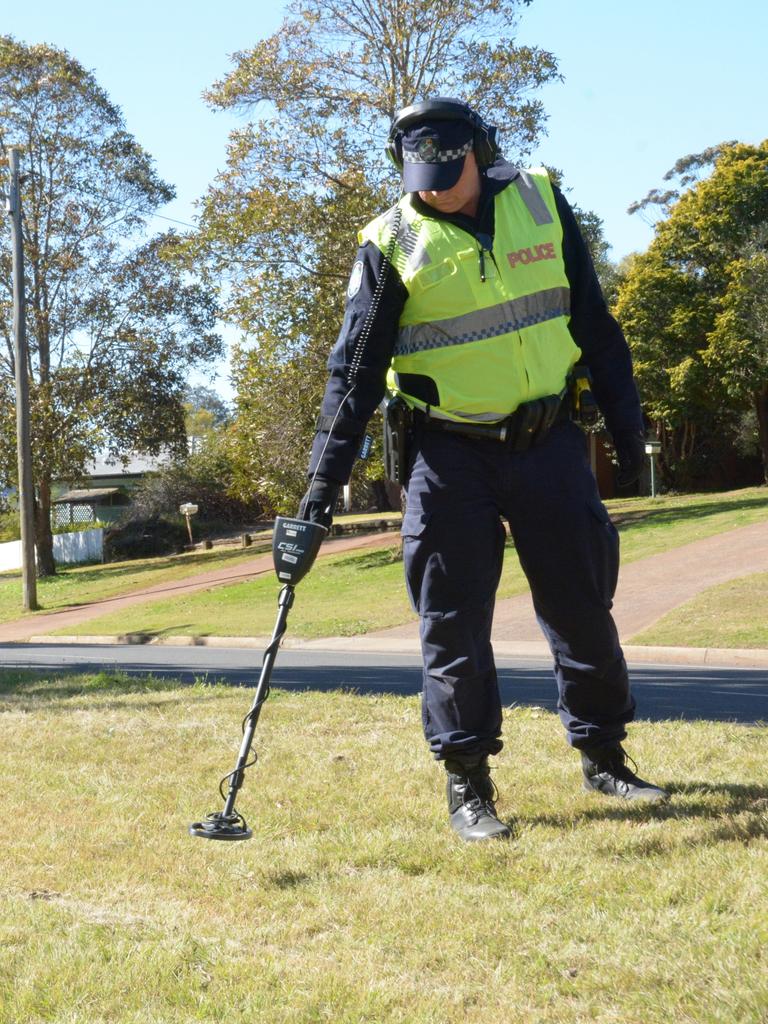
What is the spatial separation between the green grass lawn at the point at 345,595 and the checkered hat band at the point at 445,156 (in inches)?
505

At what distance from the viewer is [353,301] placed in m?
3.82

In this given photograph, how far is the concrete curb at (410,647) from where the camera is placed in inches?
449

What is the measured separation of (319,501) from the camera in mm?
3812

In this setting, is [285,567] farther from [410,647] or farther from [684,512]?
[684,512]

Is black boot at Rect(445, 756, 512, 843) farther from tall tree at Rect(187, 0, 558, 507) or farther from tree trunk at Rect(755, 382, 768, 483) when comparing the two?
tree trunk at Rect(755, 382, 768, 483)

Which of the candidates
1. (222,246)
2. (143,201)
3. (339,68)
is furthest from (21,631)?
(143,201)

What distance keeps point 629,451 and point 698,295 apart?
38470 millimetres

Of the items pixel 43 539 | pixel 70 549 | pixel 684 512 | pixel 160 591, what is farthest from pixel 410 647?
pixel 70 549

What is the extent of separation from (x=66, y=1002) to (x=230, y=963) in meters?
0.34

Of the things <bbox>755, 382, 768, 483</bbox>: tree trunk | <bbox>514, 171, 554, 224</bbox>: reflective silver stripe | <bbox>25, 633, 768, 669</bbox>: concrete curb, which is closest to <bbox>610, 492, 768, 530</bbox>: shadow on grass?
<bbox>755, 382, 768, 483</bbox>: tree trunk

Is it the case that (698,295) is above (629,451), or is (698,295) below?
above

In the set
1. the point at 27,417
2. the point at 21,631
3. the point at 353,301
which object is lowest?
the point at 21,631

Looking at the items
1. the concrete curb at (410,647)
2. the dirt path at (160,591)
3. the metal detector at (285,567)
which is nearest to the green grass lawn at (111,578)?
the dirt path at (160,591)

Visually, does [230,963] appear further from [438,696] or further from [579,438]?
[579,438]
